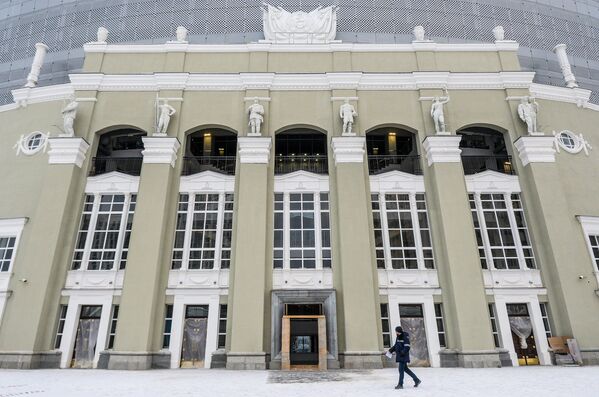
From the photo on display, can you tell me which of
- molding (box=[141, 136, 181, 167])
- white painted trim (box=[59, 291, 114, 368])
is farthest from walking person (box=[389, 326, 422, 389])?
molding (box=[141, 136, 181, 167])

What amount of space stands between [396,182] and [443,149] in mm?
2814

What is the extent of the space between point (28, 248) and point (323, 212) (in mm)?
13843

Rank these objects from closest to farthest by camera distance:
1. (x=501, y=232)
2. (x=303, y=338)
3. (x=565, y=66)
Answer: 1. (x=303, y=338)
2. (x=501, y=232)
3. (x=565, y=66)

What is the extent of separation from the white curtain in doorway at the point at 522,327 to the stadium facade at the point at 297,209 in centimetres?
6

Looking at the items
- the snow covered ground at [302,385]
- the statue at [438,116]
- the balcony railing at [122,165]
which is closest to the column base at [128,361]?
the snow covered ground at [302,385]

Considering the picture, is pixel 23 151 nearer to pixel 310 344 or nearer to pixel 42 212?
pixel 42 212

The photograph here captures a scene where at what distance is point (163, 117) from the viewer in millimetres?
20422

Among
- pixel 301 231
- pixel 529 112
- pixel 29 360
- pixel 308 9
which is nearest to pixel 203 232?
pixel 301 231

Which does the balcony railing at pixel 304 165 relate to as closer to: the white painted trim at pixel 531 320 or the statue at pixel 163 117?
the statue at pixel 163 117

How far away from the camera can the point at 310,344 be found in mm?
16844

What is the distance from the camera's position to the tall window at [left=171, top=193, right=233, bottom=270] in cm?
1892

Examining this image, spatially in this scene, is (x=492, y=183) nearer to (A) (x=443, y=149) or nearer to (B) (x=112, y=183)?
(A) (x=443, y=149)

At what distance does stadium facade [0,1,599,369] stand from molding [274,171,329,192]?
107 mm

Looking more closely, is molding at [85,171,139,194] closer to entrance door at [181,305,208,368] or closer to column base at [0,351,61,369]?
entrance door at [181,305,208,368]
